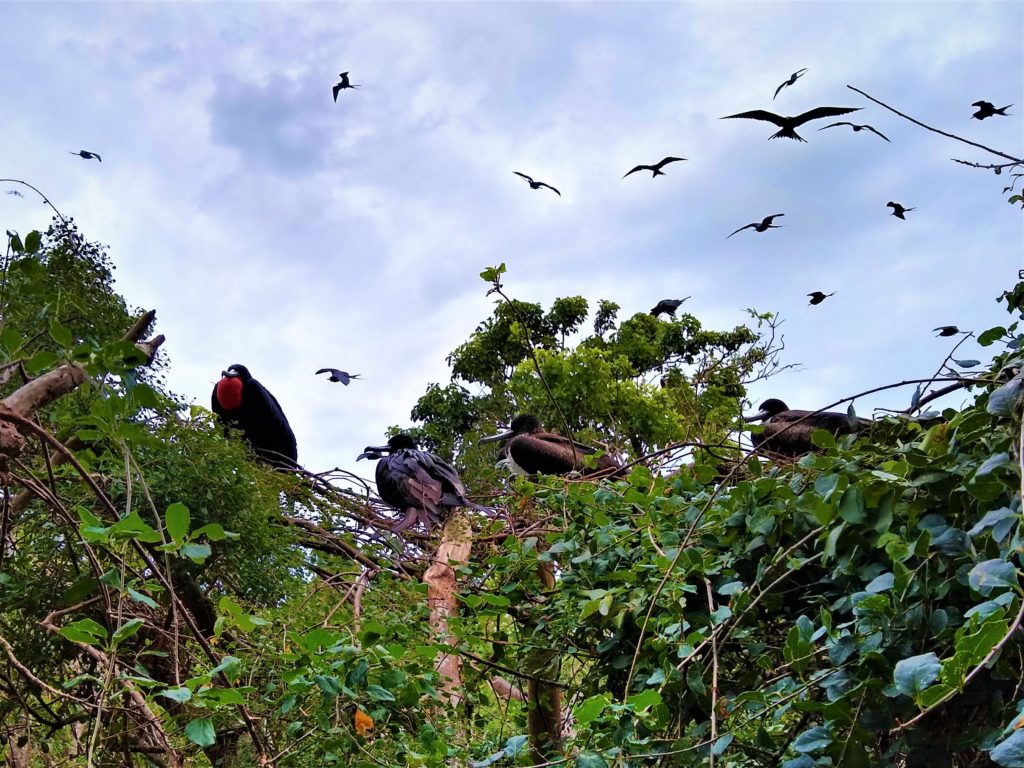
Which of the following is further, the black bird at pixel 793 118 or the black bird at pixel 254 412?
the black bird at pixel 254 412

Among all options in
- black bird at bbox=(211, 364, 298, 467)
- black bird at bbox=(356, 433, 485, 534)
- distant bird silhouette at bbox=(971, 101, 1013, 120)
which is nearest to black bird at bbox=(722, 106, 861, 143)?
distant bird silhouette at bbox=(971, 101, 1013, 120)

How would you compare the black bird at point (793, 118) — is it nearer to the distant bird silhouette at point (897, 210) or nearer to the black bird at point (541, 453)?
the distant bird silhouette at point (897, 210)

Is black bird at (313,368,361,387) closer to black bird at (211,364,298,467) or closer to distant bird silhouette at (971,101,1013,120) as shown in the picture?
black bird at (211,364,298,467)

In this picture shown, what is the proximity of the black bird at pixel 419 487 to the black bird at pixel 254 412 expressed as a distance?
74 centimetres

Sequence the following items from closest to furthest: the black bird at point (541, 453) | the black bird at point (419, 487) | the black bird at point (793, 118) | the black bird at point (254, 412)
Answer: the black bird at point (793, 118) < the black bird at point (419, 487) < the black bird at point (254, 412) < the black bird at point (541, 453)

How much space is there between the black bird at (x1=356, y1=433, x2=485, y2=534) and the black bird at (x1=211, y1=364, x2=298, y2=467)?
29.3 inches

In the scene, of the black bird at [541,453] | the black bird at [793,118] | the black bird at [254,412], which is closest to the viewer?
the black bird at [793,118]

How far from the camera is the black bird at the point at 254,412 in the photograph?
15.1 ft

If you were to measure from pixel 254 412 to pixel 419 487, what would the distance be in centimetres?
145

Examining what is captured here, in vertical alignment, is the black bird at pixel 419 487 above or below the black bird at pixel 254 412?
below

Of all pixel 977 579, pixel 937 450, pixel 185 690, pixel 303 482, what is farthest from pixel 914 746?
pixel 303 482

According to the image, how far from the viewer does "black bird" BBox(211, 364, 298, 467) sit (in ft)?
15.1

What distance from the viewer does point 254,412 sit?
469 centimetres

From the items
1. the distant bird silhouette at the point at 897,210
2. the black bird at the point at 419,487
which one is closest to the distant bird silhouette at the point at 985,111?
the distant bird silhouette at the point at 897,210
